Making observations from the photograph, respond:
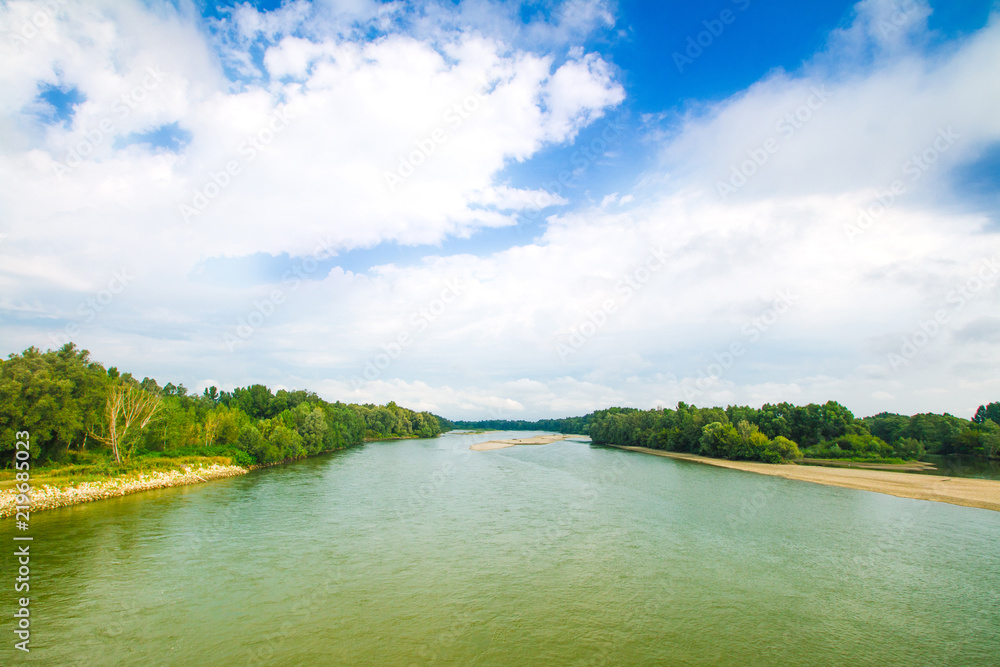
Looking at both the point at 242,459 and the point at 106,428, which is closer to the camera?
the point at 106,428

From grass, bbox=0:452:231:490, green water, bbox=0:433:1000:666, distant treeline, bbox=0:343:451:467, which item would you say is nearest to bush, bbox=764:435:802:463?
green water, bbox=0:433:1000:666

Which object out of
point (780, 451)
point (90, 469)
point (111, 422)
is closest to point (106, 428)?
point (111, 422)

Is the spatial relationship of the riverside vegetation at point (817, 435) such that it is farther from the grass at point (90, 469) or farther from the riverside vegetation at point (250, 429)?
the grass at point (90, 469)

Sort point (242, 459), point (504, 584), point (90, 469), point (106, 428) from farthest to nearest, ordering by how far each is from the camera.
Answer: point (242, 459) < point (106, 428) < point (90, 469) < point (504, 584)

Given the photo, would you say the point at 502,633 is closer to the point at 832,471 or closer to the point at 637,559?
the point at 637,559

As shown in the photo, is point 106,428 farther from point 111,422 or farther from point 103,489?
point 103,489

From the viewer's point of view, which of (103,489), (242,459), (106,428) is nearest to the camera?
(103,489)

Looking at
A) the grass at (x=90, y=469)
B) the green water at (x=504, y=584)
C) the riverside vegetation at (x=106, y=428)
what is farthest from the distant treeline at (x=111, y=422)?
the green water at (x=504, y=584)
